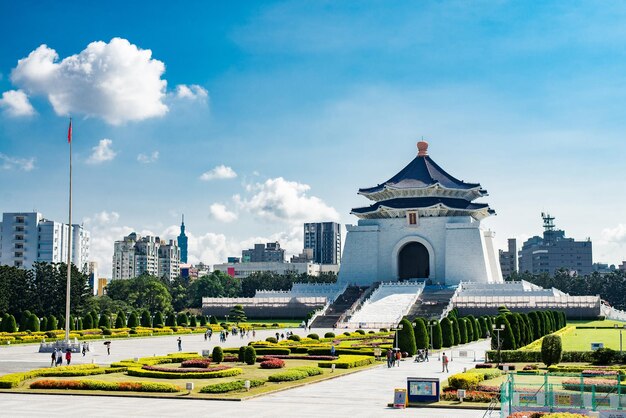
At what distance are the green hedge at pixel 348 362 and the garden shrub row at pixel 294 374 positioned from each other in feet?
7.45

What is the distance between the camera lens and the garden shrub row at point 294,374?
25609mm

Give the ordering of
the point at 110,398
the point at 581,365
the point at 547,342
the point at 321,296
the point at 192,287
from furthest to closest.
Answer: the point at 192,287 < the point at 321,296 < the point at 581,365 < the point at 547,342 < the point at 110,398

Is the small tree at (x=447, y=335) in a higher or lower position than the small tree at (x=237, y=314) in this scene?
lower

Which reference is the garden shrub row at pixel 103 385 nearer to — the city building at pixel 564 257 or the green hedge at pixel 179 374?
the green hedge at pixel 179 374

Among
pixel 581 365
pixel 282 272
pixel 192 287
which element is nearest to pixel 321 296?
pixel 192 287

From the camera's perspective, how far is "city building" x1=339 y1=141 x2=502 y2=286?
263 feet

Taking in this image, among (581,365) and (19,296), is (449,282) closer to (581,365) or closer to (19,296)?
(19,296)

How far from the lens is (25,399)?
2183cm

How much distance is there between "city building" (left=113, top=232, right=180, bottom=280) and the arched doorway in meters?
88.6

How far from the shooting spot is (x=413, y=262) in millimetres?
84812

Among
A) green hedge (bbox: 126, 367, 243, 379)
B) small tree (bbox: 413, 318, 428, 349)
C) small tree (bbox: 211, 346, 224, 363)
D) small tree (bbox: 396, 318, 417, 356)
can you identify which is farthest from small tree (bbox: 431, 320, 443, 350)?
green hedge (bbox: 126, 367, 243, 379)

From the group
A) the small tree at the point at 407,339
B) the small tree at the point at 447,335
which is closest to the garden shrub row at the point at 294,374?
the small tree at the point at 407,339

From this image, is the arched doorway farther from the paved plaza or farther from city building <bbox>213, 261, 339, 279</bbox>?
city building <bbox>213, 261, 339, 279</bbox>

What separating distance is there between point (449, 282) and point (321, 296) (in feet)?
44.1
